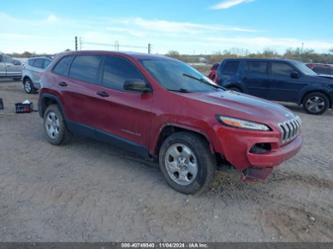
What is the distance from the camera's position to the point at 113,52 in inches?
191

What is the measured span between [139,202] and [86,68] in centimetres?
258

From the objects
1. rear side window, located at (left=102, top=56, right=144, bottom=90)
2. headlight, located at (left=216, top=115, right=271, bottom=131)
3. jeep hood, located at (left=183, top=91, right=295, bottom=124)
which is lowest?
headlight, located at (left=216, top=115, right=271, bottom=131)

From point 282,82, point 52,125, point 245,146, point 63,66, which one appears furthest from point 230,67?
point 245,146

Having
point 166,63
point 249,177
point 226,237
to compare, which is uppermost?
point 166,63

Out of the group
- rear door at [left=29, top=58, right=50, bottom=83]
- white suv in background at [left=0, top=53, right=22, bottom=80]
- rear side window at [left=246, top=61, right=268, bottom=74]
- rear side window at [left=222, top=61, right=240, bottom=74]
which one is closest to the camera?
rear side window at [left=246, top=61, right=268, bottom=74]

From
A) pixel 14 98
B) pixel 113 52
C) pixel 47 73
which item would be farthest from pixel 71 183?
pixel 14 98

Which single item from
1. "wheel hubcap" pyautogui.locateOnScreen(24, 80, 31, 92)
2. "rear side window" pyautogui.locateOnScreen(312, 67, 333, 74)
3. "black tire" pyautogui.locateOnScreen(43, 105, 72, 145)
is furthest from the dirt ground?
"rear side window" pyautogui.locateOnScreen(312, 67, 333, 74)

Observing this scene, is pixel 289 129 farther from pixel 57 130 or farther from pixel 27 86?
pixel 27 86

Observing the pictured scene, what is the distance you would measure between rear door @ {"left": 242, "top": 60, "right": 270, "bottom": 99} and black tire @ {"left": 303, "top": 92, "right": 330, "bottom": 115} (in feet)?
4.30

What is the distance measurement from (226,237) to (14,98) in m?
11.2

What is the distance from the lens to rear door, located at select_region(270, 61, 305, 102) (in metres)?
10.5

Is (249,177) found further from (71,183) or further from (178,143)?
(71,183)

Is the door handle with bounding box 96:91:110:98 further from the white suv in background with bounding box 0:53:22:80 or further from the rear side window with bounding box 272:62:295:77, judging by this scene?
the white suv in background with bounding box 0:53:22:80

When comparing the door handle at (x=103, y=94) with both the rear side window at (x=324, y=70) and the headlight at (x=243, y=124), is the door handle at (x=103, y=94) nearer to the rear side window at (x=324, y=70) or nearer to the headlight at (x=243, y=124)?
the headlight at (x=243, y=124)
